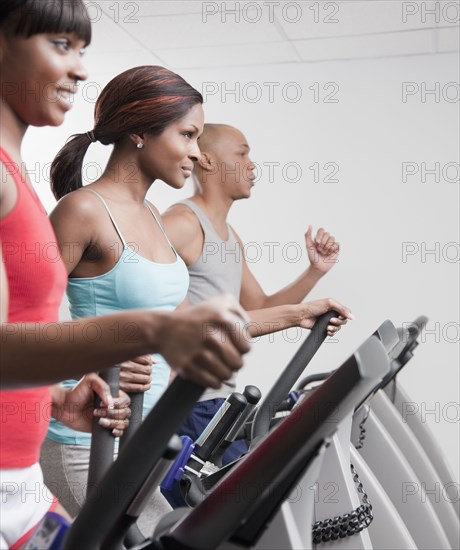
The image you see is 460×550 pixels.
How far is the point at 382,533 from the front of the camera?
1.90m

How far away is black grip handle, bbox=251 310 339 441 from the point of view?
1.83m

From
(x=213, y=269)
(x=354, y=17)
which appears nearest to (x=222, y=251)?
(x=213, y=269)

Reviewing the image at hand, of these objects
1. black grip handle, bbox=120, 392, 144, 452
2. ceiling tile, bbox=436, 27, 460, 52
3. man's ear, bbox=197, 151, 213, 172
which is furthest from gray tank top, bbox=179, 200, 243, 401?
ceiling tile, bbox=436, 27, 460, 52

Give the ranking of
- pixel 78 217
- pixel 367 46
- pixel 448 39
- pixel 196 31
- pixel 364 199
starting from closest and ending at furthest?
pixel 78 217, pixel 196 31, pixel 448 39, pixel 367 46, pixel 364 199

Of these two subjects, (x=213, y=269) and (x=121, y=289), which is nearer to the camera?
(x=121, y=289)

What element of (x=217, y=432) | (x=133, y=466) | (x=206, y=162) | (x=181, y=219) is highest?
(x=206, y=162)

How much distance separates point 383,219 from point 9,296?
422 cm

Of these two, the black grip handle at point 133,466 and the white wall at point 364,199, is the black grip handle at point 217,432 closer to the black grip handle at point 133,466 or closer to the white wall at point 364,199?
the black grip handle at point 133,466

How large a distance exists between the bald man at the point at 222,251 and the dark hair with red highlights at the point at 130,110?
22.6 inches

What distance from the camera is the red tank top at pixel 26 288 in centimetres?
100

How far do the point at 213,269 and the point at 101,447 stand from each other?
5.22ft

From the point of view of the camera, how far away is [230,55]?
5.13 metres

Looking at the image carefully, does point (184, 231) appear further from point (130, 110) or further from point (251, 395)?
point (251, 395)

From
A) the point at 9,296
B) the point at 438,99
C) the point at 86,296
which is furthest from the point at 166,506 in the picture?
the point at 438,99
